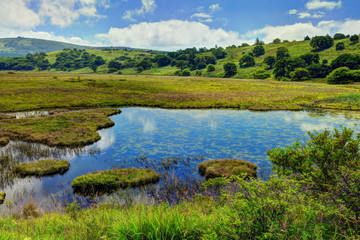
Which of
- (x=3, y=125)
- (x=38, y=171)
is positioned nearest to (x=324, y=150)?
(x=38, y=171)

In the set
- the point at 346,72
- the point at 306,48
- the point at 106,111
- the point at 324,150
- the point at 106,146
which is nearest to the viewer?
the point at 324,150

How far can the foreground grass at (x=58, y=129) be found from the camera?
89.2 feet

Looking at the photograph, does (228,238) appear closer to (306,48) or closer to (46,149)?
(46,149)

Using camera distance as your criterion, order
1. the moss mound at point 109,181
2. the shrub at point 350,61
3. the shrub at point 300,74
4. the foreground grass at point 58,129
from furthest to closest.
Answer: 1. the shrub at point 300,74
2. the shrub at point 350,61
3. the foreground grass at point 58,129
4. the moss mound at point 109,181

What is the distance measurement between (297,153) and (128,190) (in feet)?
37.7

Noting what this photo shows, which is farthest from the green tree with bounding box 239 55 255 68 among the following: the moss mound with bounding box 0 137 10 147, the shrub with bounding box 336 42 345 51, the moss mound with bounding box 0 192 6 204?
the moss mound with bounding box 0 192 6 204

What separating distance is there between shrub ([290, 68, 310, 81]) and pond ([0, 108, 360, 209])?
95.2 metres

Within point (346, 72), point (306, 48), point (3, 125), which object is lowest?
point (3, 125)

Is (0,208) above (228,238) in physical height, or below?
below

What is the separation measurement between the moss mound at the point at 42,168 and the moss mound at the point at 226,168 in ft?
40.2

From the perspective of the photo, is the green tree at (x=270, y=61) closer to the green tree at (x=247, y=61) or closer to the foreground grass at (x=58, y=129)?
the green tree at (x=247, y=61)

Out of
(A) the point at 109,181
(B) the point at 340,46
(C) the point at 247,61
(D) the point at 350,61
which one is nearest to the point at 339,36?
(B) the point at 340,46

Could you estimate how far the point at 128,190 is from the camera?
16234mm

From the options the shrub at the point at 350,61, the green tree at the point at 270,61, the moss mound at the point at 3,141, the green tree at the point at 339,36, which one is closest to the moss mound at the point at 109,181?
the moss mound at the point at 3,141
